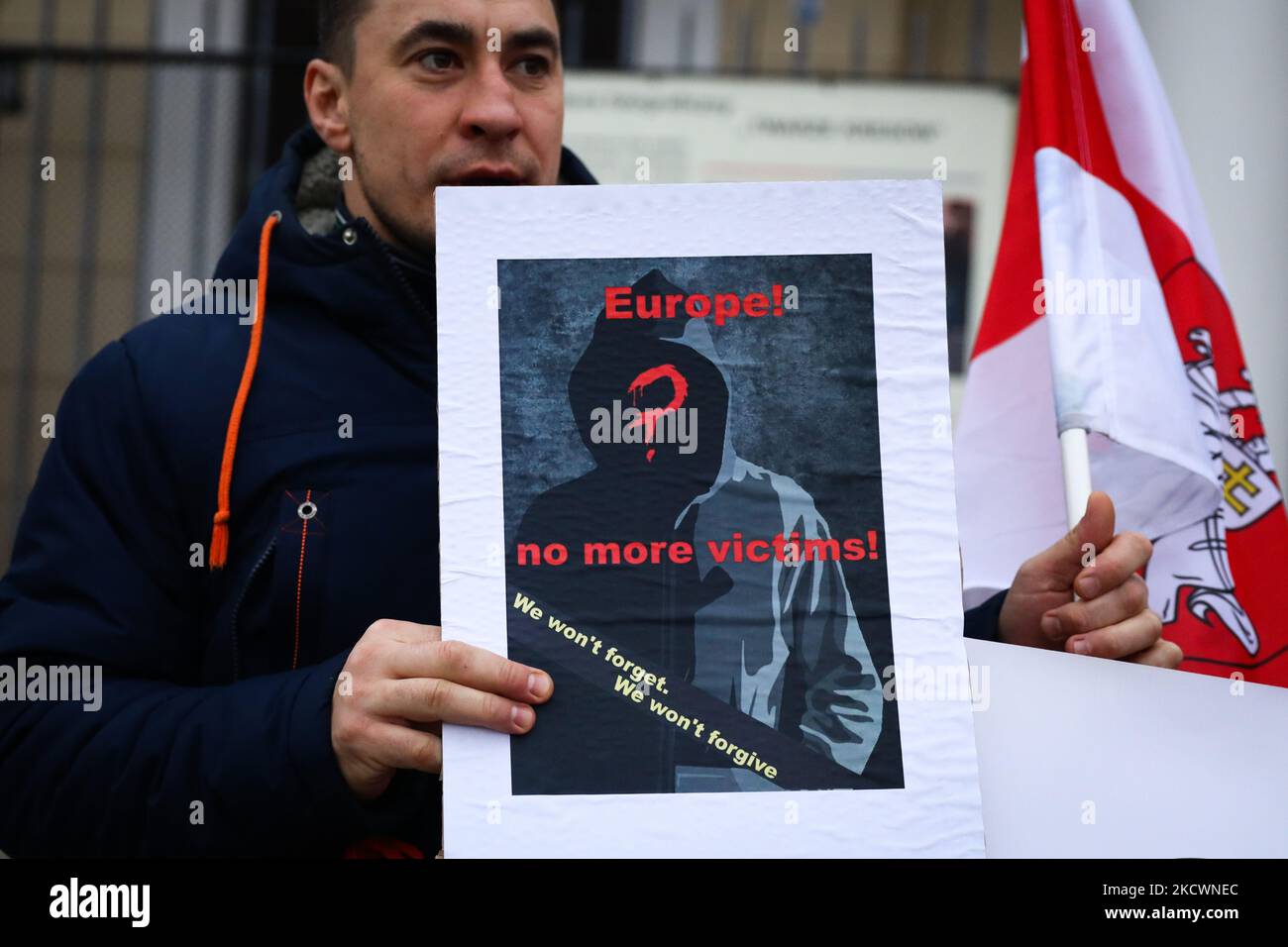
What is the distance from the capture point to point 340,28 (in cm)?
210

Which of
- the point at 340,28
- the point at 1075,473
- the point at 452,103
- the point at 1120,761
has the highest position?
the point at 340,28

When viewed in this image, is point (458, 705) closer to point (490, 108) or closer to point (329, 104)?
point (490, 108)

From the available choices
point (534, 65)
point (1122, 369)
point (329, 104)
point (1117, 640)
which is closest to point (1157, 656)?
point (1117, 640)

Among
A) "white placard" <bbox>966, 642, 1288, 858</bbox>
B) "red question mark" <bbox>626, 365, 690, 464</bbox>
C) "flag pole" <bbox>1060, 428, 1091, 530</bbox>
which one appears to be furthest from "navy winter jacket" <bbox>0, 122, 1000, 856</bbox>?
"red question mark" <bbox>626, 365, 690, 464</bbox>

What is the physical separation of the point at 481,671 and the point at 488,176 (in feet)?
2.69

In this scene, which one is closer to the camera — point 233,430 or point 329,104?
point 233,430

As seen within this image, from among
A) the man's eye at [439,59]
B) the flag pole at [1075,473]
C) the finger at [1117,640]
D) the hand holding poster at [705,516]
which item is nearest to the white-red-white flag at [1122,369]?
the flag pole at [1075,473]

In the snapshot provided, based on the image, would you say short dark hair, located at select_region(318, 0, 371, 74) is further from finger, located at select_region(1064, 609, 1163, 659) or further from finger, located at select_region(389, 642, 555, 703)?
finger, located at select_region(1064, 609, 1163, 659)

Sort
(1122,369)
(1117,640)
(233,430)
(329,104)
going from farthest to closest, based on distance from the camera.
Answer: (329,104) < (1122,369) < (233,430) < (1117,640)

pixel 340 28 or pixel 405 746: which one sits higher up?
pixel 340 28

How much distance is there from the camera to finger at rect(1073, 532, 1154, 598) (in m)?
1.69

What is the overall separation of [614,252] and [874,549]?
1.42ft

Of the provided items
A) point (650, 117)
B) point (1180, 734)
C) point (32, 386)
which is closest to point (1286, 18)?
point (650, 117)

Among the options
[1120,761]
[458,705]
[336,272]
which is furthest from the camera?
[336,272]
